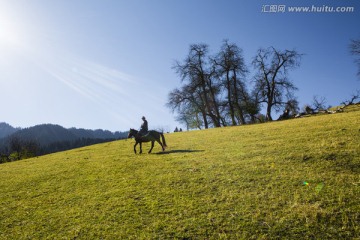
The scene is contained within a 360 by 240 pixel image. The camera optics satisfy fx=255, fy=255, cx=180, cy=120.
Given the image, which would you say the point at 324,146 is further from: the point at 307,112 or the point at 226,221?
the point at 307,112

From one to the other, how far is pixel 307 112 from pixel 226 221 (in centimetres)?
3406

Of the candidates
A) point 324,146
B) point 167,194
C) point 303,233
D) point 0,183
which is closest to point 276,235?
point 303,233

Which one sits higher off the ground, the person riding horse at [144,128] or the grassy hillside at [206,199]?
the person riding horse at [144,128]

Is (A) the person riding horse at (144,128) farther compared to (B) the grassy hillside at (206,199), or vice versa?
(A) the person riding horse at (144,128)

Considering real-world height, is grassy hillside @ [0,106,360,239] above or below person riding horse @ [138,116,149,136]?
below

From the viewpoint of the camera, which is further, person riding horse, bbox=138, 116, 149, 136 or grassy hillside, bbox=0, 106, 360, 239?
person riding horse, bbox=138, 116, 149, 136

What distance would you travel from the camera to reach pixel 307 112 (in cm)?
3700

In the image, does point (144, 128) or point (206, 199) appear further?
point (144, 128)

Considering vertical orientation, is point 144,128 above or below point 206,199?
above

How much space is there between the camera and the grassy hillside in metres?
7.50

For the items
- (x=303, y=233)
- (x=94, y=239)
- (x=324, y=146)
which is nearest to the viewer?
(x=303, y=233)

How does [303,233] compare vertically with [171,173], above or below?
Answer: below

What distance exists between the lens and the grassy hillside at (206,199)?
7500 millimetres

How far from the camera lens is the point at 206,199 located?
31.1 ft
